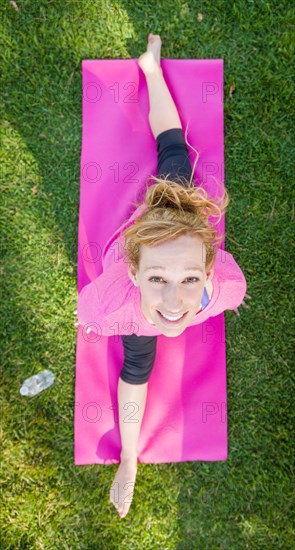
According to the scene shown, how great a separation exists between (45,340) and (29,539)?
115 centimetres

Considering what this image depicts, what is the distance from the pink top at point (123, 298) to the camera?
2186 mm

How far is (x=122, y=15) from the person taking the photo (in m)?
2.73

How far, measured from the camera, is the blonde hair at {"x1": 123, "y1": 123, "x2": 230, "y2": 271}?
1.72 metres

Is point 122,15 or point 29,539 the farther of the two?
point 122,15

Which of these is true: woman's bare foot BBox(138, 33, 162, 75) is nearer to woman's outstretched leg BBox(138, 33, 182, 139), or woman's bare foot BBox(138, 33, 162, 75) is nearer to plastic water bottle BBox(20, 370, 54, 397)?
woman's outstretched leg BBox(138, 33, 182, 139)

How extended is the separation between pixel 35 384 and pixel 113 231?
3.41 ft

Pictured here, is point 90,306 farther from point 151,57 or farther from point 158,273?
point 151,57

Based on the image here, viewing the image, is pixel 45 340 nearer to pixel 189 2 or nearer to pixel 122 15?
pixel 122 15

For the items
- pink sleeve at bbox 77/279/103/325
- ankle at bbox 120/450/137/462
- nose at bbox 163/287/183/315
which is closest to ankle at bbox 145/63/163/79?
pink sleeve at bbox 77/279/103/325

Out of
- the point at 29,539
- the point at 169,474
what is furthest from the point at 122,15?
the point at 29,539

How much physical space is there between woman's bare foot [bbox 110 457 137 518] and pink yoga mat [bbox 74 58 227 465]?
92mm

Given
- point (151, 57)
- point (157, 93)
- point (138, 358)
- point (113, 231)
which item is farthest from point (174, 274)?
point (151, 57)

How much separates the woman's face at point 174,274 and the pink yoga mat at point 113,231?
0.90 m

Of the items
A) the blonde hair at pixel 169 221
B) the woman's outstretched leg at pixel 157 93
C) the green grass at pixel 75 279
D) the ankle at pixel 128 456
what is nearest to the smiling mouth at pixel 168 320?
the blonde hair at pixel 169 221
